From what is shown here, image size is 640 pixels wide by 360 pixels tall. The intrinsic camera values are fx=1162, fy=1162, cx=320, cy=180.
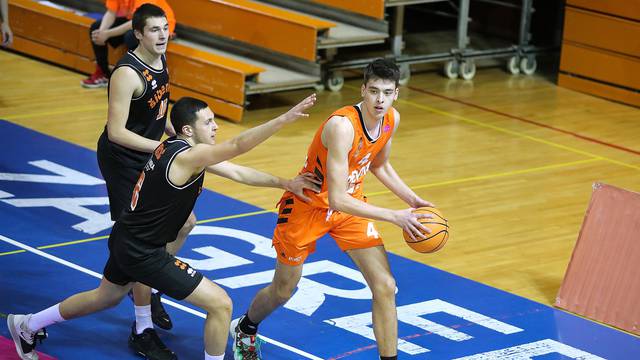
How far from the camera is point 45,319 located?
20.5 feet

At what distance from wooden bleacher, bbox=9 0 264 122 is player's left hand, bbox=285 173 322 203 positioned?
590 cm

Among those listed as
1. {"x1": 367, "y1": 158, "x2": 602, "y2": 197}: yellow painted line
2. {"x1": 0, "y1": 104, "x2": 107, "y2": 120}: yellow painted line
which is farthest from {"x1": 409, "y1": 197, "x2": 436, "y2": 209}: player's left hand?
{"x1": 0, "y1": 104, "x2": 107, "y2": 120}: yellow painted line

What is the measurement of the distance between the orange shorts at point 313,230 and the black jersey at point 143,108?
1.04 metres

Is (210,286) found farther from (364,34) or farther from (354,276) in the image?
(364,34)

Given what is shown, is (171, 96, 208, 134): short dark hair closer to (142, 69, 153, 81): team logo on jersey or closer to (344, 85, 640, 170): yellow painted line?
(142, 69, 153, 81): team logo on jersey

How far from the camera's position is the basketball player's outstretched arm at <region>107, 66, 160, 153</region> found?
21.3ft

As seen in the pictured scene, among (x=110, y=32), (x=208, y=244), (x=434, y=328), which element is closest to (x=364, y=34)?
(x=110, y=32)

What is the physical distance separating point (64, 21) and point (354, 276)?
288 inches

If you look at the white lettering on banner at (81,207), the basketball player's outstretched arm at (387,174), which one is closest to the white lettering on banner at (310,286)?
the basketball player's outstretched arm at (387,174)

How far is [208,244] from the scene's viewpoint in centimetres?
855

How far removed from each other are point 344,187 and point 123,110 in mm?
1436

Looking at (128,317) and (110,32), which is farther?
A: (110,32)

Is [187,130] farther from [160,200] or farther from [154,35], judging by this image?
[154,35]

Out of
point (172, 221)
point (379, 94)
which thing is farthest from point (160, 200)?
point (379, 94)
